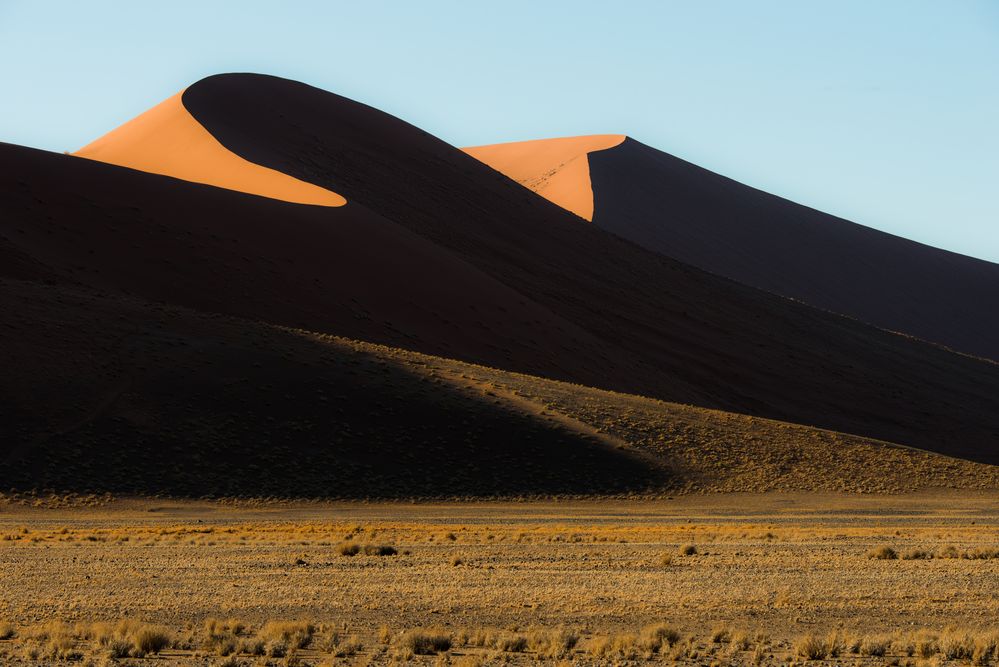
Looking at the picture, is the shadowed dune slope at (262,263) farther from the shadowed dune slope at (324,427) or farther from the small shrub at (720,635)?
the small shrub at (720,635)

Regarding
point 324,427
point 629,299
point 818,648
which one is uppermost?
point 629,299

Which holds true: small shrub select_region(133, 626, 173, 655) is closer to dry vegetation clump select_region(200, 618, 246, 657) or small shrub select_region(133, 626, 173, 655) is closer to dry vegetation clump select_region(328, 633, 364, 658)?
dry vegetation clump select_region(200, 618, 246, 657)

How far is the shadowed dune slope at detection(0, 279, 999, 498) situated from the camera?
38.1 m

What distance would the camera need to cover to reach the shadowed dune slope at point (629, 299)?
66562mm

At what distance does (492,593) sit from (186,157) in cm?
6496

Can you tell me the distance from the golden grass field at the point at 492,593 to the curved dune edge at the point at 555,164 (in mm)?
87765

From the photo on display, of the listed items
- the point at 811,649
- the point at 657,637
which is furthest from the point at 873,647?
the point at 657,637

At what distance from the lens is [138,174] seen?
6525cm

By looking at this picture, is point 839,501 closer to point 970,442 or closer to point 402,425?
point 402,425

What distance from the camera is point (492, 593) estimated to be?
16.9 m

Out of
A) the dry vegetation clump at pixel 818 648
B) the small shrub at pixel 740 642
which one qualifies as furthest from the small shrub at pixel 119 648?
the dry vegetation clump at pixel 818 648

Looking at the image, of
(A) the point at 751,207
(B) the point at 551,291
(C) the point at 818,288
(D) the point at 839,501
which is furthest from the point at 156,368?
(A) the point at 751,207

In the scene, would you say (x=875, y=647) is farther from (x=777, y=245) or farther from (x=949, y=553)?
(x=777, y=245)

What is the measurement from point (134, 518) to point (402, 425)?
1174 cm
